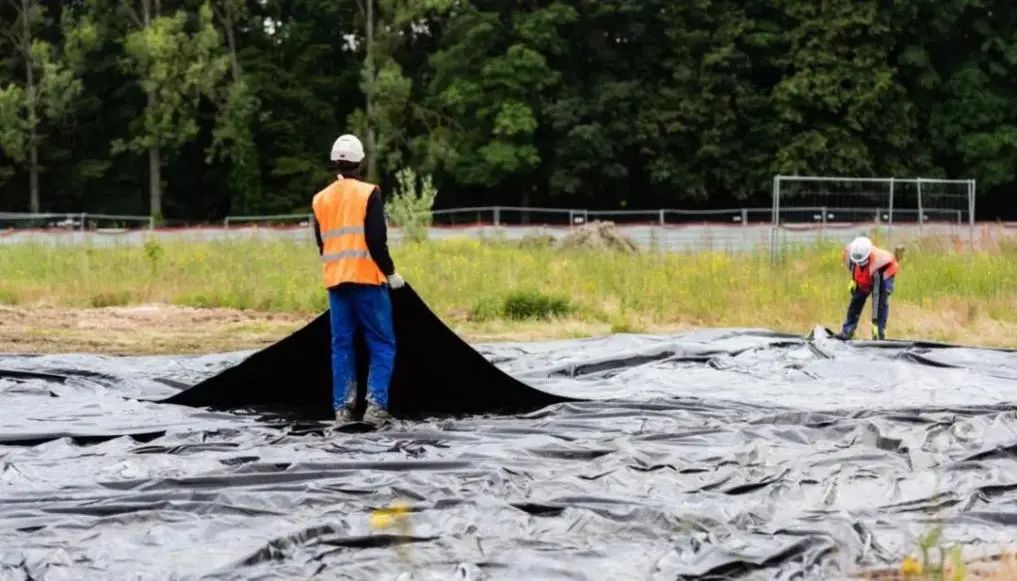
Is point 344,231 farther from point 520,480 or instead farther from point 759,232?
point 759,232

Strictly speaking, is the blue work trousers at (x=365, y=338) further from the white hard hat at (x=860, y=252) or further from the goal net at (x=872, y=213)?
the goal net at (x=872, y=213)

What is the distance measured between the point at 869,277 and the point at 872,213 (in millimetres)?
10838

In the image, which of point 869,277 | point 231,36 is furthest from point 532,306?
point 231,36

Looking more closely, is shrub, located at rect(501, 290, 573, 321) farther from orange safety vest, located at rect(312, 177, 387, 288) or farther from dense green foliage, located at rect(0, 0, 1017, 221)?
dense green foliage, located at rect(0, 0, 1017, 221)

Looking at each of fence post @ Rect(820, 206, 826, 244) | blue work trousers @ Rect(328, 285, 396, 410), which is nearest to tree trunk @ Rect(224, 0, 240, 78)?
fence post @ Rect(820, 206, 826, 244)

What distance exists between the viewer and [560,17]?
40000 millimetres

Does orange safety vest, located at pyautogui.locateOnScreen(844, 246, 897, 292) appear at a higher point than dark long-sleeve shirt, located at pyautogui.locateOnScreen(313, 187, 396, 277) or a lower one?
lower

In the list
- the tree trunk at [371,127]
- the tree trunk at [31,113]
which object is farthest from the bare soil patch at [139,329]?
the tree trunk at [31,113]

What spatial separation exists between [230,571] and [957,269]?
518 inches

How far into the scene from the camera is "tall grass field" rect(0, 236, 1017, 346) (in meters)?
13.7

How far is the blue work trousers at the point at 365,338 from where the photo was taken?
718 centimetres

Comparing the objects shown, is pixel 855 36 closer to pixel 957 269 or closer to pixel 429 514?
pixel 957 269

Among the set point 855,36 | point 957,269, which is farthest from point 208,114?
point 957,269

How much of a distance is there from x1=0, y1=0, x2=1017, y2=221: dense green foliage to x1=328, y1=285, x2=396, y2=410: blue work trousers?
31.8 metres
